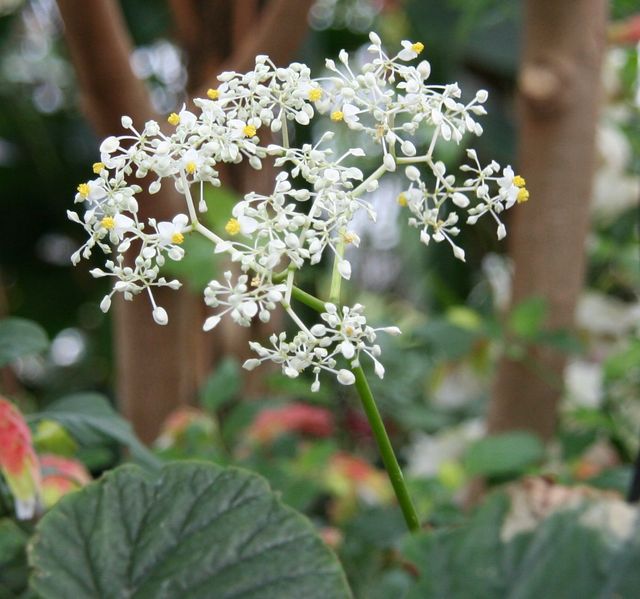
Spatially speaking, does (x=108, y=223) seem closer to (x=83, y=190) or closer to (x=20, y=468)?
(x=83, y=190)

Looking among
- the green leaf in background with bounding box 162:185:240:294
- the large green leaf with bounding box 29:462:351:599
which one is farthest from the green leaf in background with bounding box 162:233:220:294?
the large green leaf with bounding box 29:462:351:599

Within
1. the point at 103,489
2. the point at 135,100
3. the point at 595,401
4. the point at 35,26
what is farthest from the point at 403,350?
the point at 35,26

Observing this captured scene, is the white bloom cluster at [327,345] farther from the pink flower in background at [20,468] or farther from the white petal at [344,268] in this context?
the pink flower in background at [20,468]

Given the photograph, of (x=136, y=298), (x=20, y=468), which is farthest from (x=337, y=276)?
(x=136, y=298)

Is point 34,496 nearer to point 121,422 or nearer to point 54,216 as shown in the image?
point 121,422

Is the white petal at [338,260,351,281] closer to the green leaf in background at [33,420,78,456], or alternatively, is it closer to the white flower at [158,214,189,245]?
the white flower at [158,214,189,245]
